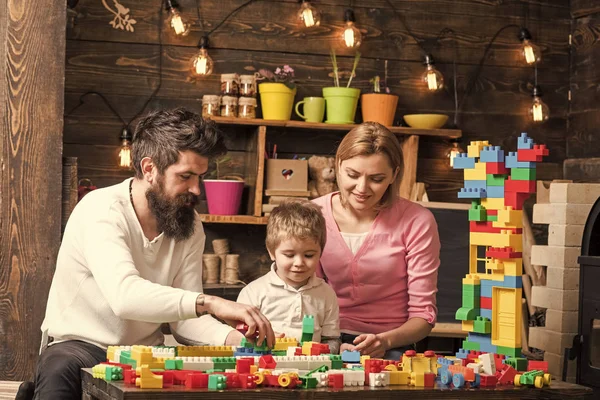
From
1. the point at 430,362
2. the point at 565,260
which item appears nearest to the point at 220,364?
the point at 430,362

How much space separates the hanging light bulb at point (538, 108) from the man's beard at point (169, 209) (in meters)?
2.91

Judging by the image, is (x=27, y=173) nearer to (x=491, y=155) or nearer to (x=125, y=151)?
(x=125, y=151)

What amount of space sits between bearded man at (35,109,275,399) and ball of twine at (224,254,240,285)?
1759mm

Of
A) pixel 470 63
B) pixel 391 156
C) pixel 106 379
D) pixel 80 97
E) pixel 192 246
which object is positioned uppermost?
pixel 470 63

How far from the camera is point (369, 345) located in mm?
2844

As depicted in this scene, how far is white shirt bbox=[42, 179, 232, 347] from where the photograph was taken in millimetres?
2680

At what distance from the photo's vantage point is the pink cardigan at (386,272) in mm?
3307

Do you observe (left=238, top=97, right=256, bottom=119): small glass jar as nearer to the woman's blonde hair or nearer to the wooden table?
the woman's blonde hair

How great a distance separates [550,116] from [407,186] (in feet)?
3.56

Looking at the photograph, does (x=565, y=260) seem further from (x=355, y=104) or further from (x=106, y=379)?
(x=106, y=379)

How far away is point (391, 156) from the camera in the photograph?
3264 millimetres

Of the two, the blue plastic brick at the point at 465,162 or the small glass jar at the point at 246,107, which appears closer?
the blue plastic brick at the point at 465,162

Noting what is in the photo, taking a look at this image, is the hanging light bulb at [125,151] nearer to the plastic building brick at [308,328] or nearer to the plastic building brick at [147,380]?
the plastic building brick at [308,328]

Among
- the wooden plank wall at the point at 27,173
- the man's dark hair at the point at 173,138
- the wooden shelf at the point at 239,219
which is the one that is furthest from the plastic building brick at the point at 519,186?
the wooden shelf at the point at 239,219
